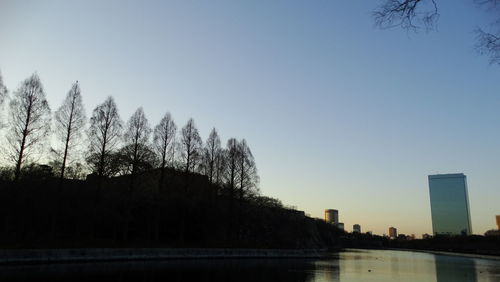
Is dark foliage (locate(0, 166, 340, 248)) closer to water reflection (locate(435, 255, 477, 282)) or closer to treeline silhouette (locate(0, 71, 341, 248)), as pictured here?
treeline silhouette (locate(0, 71, 341, 248))

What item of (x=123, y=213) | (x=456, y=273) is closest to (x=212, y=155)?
(x=123, y=213)

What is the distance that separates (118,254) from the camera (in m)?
41.1

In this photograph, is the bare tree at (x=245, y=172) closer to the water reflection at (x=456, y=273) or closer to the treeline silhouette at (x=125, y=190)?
the treeline silhouette at (x=125, y=190)

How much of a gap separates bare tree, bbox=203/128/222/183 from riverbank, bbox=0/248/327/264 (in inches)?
523

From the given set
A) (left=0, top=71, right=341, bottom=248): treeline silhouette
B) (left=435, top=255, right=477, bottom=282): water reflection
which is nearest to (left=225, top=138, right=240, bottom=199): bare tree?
(left=0, top=71, right=341, bottom=248): treeline silhouette

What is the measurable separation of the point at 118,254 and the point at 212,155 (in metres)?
27.0

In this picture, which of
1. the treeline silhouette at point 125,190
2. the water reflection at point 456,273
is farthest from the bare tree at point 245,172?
the water reflection at point 456,273

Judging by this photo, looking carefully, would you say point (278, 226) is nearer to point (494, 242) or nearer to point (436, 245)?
point (494, 242)

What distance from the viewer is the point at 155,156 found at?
5534 centimetres

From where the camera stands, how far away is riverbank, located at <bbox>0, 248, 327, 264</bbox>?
31.8 m

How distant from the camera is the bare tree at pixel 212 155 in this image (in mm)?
63656

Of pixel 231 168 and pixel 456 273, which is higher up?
pixel 231 168

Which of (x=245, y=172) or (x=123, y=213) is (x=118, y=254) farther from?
(x=245, y=172)

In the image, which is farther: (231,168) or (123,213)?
(231,168)
